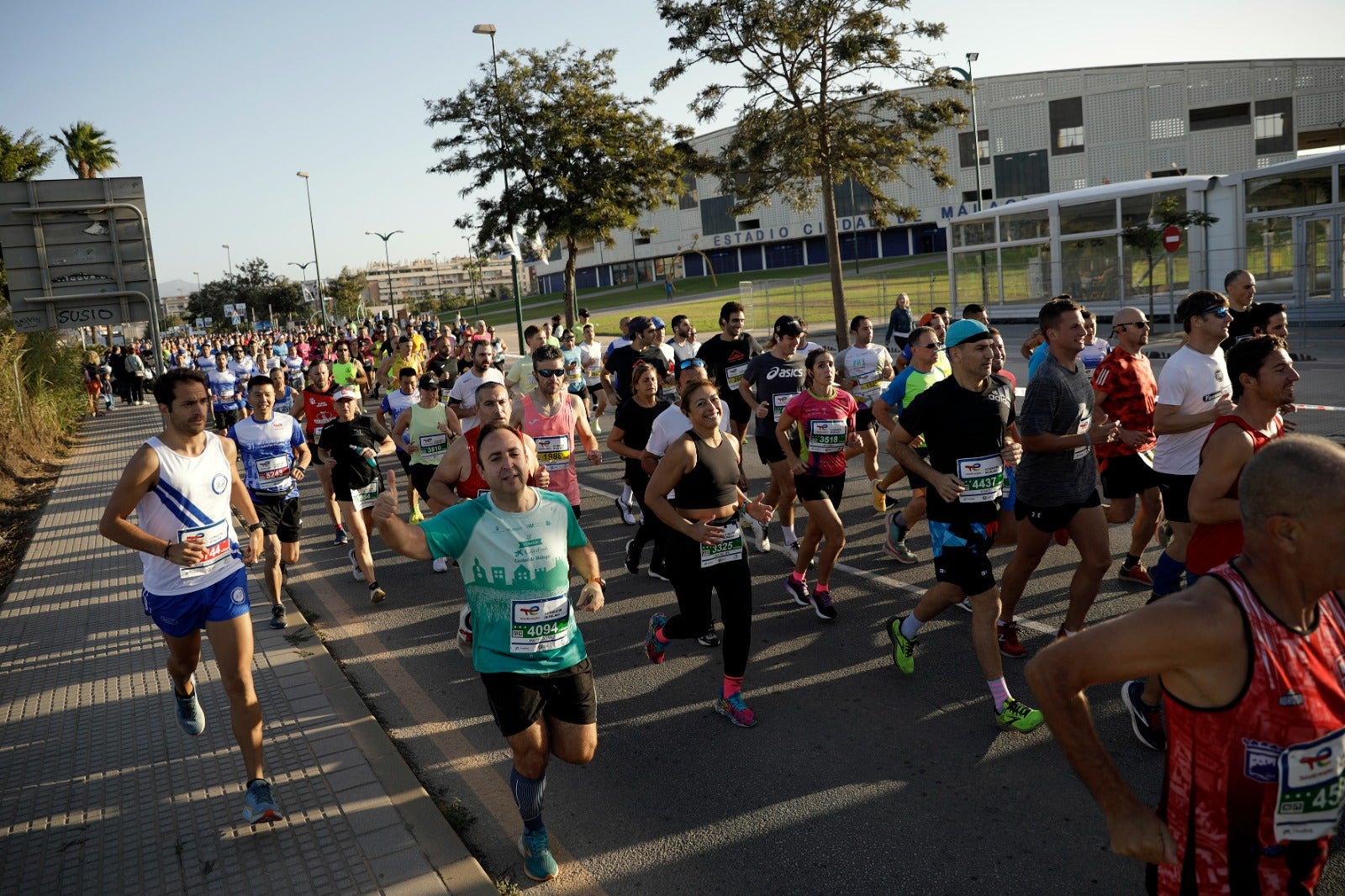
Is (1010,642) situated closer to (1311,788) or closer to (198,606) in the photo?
(1311,788)

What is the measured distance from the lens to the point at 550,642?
3977mm

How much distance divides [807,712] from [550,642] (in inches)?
82.0

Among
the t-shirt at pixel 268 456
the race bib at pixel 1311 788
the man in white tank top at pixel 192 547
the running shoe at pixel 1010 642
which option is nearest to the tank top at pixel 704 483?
A: the running shoe at pixel 1010 642

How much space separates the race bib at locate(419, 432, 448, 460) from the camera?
30.9 feet

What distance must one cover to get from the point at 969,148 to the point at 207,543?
64.6m

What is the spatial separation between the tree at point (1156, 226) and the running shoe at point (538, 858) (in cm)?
2523

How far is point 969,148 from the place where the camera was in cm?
6238

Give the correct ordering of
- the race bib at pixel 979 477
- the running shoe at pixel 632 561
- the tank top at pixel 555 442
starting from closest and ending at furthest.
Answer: the race bib at pixel 979 477, the tank top at pixel 555 442, the running shoe at pixel 632 561

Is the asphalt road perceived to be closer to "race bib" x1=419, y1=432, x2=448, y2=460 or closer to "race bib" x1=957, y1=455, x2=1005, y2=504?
"race bib" x1=957, y1=455, x2=1005, y2=504

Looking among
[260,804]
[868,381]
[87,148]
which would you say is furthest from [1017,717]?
[87,148]

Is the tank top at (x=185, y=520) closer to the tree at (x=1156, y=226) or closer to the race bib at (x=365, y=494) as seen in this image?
the race bib at (x=365, y=494)

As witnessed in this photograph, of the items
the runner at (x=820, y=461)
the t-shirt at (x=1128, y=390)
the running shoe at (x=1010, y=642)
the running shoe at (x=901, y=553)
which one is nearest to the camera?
the running shoe at (x=1010, y=642)

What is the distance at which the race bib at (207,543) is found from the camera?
4.70m

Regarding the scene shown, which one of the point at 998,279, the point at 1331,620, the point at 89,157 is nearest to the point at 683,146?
the point at 998,279
